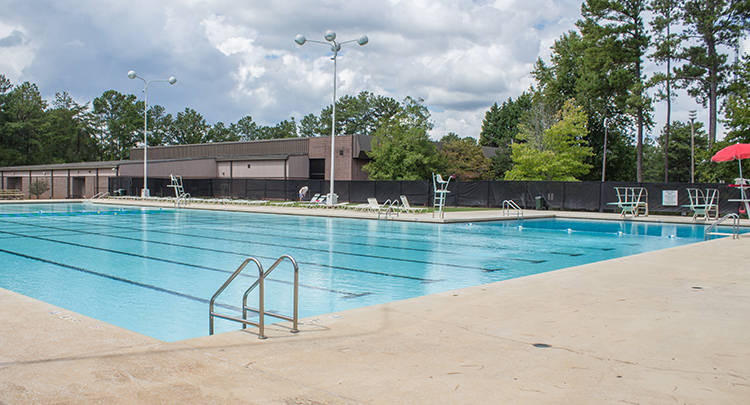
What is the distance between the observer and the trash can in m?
31.2

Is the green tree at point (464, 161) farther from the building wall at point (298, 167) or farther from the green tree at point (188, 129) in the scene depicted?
the green tree at point (188, 129)

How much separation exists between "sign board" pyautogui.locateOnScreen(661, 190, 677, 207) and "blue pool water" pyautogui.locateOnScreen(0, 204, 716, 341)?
696 centimetres

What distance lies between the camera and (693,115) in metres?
57.2

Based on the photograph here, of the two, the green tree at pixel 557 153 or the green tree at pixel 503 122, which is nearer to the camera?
the green tree at pixel 557 153

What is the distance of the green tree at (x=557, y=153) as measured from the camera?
141ft

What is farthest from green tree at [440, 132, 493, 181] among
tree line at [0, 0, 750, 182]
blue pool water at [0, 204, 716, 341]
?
blue pool water at [0, 204, 716, 341]

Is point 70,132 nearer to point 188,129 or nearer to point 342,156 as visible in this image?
point 188,129

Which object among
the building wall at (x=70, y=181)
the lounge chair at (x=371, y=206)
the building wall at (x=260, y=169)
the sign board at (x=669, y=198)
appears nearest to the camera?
the lounge chair at (x=371, y=206)

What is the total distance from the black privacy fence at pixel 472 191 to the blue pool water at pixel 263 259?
23.7 ft

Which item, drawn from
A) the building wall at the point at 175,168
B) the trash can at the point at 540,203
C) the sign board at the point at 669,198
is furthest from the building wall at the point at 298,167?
A: the sign board at the point at 669,198

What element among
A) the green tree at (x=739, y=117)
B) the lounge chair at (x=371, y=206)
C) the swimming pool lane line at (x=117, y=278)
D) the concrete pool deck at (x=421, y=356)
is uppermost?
the green tree at (x=739, y=117)

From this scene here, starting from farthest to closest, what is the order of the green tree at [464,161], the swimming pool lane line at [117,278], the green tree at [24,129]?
the green tree at [24,129] → the green tree at [464,161] → the swimming pool lane line at [117,278]

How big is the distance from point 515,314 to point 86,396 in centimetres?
419

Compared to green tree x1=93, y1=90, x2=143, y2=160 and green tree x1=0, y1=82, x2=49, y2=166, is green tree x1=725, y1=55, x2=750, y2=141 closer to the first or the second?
green tree x1=0, y1=82, x2=49, y2=166
